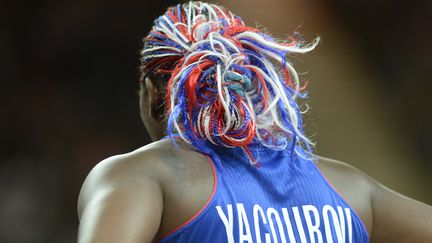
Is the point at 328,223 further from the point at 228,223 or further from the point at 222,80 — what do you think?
the point at 222,80

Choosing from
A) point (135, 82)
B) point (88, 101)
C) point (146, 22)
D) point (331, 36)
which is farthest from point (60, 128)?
point (331, 36)

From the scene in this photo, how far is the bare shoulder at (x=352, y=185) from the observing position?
1912 mm

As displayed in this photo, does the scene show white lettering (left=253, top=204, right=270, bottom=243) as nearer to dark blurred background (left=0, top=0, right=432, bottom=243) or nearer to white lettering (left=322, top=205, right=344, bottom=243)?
white lettering (left=322, top=205, right=344, bottom=243)

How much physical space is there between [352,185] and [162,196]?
57 cm

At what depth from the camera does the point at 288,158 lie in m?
1.91

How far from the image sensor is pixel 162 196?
164cm

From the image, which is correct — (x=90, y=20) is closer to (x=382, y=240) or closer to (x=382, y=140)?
(x=382, y=140)

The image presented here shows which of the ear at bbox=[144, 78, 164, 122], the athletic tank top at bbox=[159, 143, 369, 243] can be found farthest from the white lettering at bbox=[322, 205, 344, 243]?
the ear at bbox=[144, 78, 164, 122]

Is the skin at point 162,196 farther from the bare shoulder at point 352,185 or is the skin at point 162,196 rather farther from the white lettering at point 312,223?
the white lettering at point 312,223

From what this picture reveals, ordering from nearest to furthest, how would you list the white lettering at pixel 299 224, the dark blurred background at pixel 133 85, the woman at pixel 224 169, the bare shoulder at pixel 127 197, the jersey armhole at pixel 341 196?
the bare shoulder at pixel 127 197 → the woman at pixel 224 169 → the white lettering at pixel 299 224 → the jersey armhole at pixel 341 196 → the dark blurred background at pixel 133 85

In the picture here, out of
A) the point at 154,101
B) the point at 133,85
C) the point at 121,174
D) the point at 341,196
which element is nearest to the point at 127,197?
the point at 121,174

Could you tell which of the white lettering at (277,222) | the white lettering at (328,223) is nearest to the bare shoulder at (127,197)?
the white lettering at (277,222)

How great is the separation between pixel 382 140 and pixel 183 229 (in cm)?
380

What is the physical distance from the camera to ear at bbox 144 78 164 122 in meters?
1.96
